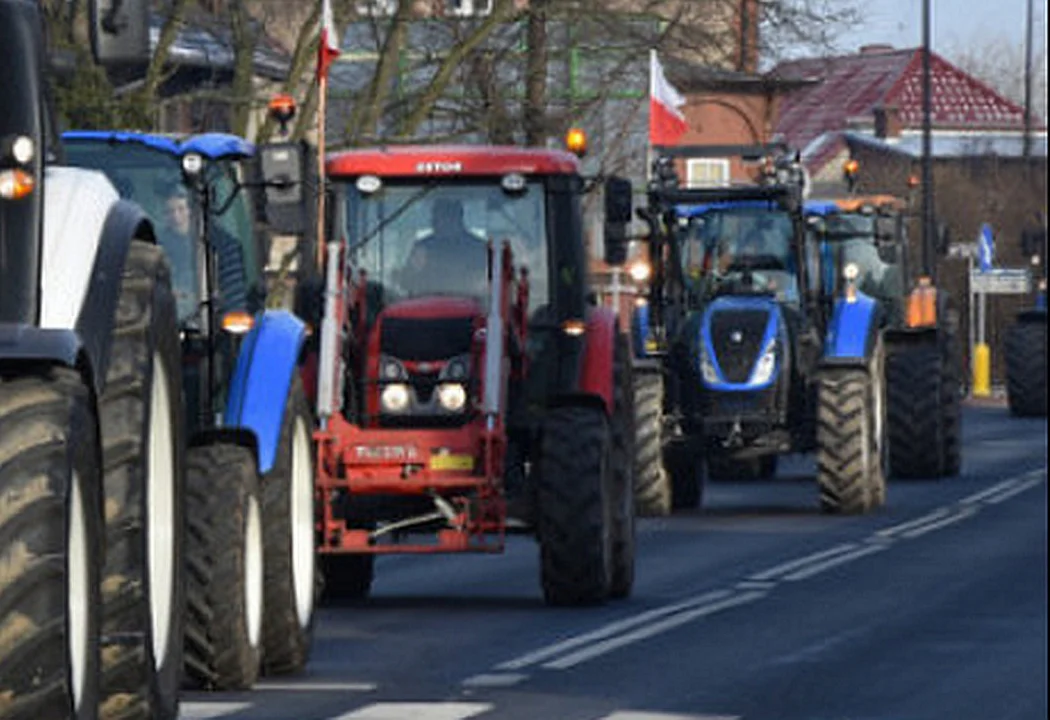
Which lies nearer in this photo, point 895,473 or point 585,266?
point 585,266

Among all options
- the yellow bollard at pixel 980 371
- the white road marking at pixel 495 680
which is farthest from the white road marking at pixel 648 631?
the yellow bollard at pixel 980 371

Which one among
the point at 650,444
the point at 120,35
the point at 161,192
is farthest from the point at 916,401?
the point at 120,35

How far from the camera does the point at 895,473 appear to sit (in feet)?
114

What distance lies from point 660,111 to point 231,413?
73.3 ft

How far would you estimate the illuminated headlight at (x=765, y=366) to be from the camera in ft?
94.7

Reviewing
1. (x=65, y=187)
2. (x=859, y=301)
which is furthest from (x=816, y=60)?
(x=65, y=187)

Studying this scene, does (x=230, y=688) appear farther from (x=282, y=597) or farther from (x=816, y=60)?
(x=816, y=60)

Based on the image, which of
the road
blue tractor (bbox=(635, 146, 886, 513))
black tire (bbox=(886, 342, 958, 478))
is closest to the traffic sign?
black tire (bbox=(886, 342, 958, 478))

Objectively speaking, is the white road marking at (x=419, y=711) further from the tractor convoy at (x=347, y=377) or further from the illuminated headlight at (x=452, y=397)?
the illuminated headlight at (x=452, y=397)

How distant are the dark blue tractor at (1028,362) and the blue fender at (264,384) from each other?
35.3 meters

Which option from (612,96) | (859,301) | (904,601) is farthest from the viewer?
(612,96)

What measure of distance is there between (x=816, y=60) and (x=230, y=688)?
26.0 metres

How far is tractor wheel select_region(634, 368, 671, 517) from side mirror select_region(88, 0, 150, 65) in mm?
18575

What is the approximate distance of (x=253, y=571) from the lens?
14898mm
